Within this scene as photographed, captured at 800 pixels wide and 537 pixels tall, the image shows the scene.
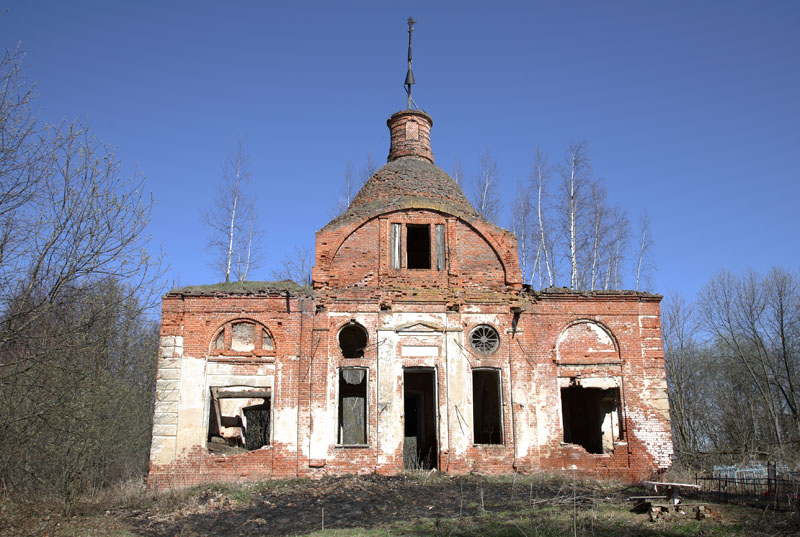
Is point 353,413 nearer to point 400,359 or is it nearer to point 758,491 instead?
point 400,359

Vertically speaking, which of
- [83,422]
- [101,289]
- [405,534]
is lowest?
[405,534]

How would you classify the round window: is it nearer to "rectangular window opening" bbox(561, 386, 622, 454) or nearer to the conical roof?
"rectangular window opening" bbox(561, 386, 622, 454)

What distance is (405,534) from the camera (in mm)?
10391

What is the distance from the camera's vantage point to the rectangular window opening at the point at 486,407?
19.5 metres

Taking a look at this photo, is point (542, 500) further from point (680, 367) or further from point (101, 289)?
point (680, 367)

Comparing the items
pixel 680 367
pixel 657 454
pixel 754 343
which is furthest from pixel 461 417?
pixel 754 343

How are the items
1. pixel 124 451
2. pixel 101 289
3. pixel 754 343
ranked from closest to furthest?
pixel 101 289 < pixel 124 451 < pixel 754 343

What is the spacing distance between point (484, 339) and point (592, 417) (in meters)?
4.61

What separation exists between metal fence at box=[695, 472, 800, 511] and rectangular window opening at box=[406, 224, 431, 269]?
31.1 ft

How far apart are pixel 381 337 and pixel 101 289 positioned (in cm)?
813

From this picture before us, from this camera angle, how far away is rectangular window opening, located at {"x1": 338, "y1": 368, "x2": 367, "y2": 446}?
→ 16766mm

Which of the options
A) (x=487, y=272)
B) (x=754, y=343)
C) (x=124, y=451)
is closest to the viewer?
(x=487, y=272)

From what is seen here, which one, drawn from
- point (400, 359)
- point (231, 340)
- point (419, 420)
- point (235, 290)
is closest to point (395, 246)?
point (400, 359)

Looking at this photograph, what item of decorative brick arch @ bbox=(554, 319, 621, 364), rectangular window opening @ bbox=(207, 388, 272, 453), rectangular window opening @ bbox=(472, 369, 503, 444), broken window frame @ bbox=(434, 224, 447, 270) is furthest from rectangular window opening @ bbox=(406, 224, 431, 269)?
rectangular window opening @ bbox=(207, 388, 272, 453)
